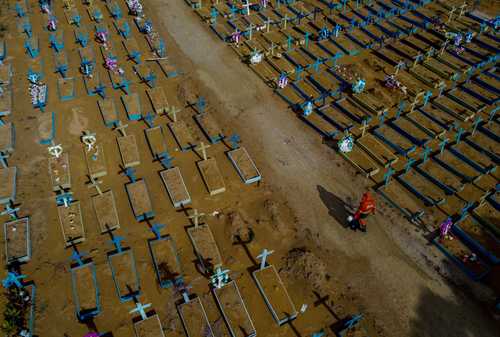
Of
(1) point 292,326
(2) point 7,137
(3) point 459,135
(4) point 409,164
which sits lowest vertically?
(1) point 292,326

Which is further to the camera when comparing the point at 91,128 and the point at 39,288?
the point at 91,128

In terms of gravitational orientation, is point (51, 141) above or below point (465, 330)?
above

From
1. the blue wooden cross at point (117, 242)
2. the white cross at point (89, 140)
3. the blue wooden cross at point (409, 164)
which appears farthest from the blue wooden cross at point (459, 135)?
the white cross at point (89, 140)

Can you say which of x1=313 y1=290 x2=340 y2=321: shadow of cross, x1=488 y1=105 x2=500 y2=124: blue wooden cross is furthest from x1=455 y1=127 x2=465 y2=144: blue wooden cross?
x1=313 y1=290 x2=340 y2=321: shadow of cross

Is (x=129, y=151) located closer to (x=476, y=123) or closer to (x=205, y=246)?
(x=205, y=246)

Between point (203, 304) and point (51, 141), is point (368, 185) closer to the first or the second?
point (203, 304)

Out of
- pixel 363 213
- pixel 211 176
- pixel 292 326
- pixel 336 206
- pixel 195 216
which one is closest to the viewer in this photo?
pixel 292 326

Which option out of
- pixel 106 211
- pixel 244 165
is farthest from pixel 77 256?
pixel 244 165

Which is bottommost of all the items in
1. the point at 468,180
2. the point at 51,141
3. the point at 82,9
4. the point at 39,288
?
the point at 468,180

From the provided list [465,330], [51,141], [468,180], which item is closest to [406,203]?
[468,180]
